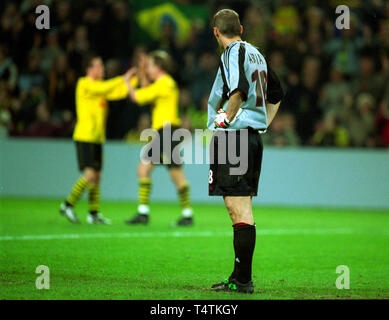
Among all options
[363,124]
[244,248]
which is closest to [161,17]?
[363,124]

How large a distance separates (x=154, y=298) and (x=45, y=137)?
405 inches

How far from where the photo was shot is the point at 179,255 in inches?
328

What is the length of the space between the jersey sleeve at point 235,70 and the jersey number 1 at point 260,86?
14 cm

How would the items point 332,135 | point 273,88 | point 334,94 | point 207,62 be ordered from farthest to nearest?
point 207,62 < point 334,94 < point 332,135 < point 273,88

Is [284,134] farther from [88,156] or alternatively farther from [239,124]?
[239,124]

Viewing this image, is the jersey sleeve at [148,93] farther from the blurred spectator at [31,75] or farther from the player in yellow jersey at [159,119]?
the blurred spectator at [31,75]

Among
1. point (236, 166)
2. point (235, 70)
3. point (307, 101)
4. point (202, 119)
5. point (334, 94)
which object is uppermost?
point (334, 94)

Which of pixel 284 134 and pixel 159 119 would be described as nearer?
pixel 159 119

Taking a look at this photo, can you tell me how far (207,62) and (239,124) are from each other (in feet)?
34.8

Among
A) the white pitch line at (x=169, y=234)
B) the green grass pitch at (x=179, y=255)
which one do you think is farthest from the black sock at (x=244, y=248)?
the white pitch line at (x=169, y=234)

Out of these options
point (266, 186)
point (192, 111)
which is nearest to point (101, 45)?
point (192, 111)

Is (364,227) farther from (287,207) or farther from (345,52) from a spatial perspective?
(345,52)

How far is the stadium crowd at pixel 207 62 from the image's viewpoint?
50.6 feet

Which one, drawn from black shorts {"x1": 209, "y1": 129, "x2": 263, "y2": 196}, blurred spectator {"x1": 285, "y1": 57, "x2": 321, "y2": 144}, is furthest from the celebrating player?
blurred spectator {"x1": 285, "y1": 57, "x2": 321, "y2": 144}
